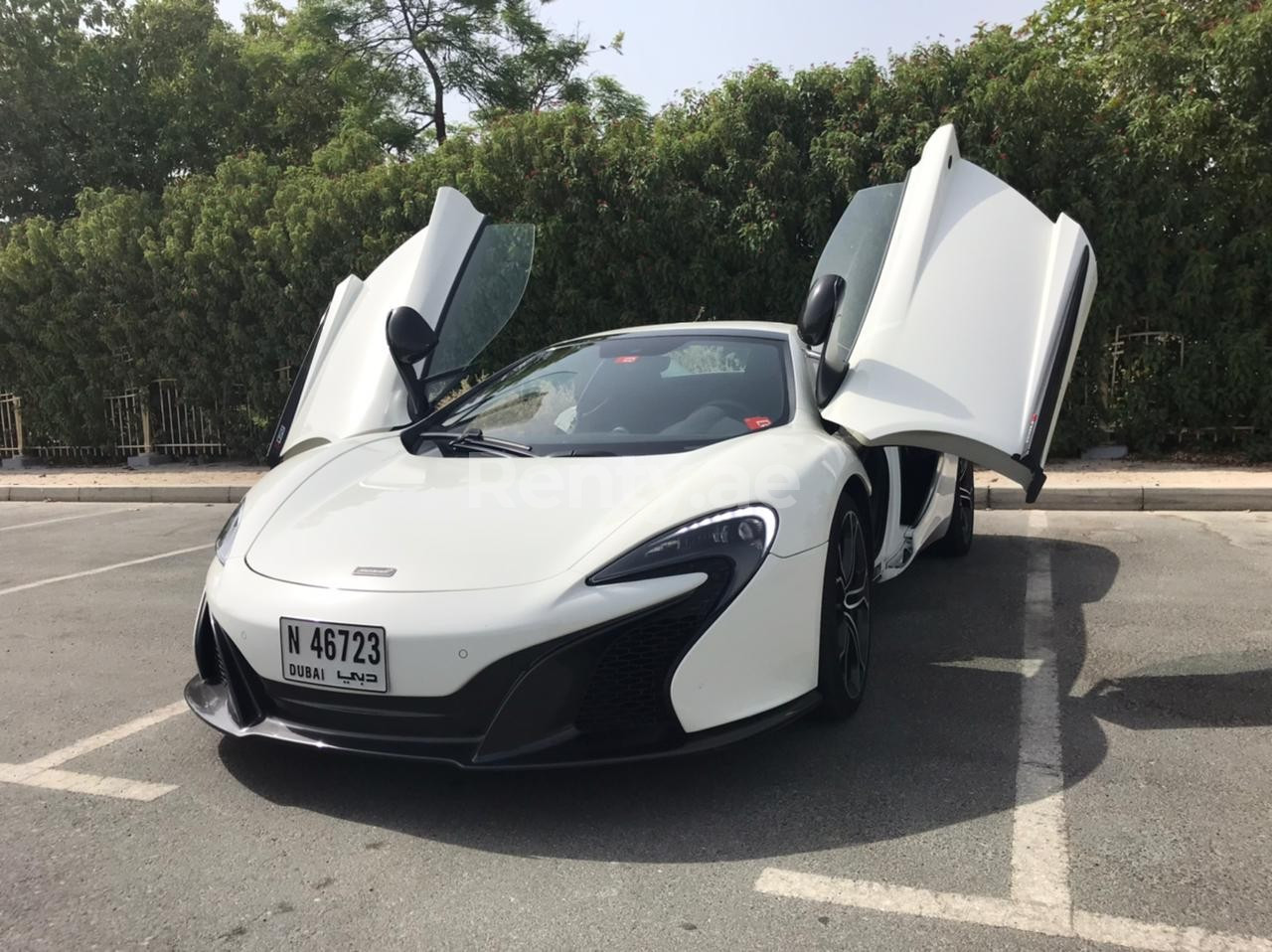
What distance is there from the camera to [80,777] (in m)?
3.03

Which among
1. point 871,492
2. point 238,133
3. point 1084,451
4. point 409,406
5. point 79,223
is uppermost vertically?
point 238,133

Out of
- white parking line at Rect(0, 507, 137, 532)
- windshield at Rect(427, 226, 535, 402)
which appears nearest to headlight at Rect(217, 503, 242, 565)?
windshield at Rect(427, 226, 535, 402)

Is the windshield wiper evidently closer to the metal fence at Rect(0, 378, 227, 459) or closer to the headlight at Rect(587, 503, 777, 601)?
the headlight at Rect(587, 503, 777, 601)

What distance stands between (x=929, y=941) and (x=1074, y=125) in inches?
341

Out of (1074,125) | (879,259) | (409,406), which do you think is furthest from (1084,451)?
(409,406)

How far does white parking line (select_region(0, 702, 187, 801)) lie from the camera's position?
2.91m

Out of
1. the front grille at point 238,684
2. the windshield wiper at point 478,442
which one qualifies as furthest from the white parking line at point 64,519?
the front grille at point 238,684

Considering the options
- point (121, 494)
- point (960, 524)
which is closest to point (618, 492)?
point (960, 524)

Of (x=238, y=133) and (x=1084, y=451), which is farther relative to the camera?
(x=238, y=133)

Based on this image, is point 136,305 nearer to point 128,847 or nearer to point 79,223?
point 79,223

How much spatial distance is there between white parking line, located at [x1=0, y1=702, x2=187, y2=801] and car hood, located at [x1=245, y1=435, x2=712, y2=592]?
74 centimetres

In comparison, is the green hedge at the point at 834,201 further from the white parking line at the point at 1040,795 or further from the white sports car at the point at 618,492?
the white parking line at the point at 1040,795

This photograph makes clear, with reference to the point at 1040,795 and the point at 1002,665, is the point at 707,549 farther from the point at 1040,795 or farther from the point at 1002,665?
the point at 1002,665

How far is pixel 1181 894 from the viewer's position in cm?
219
